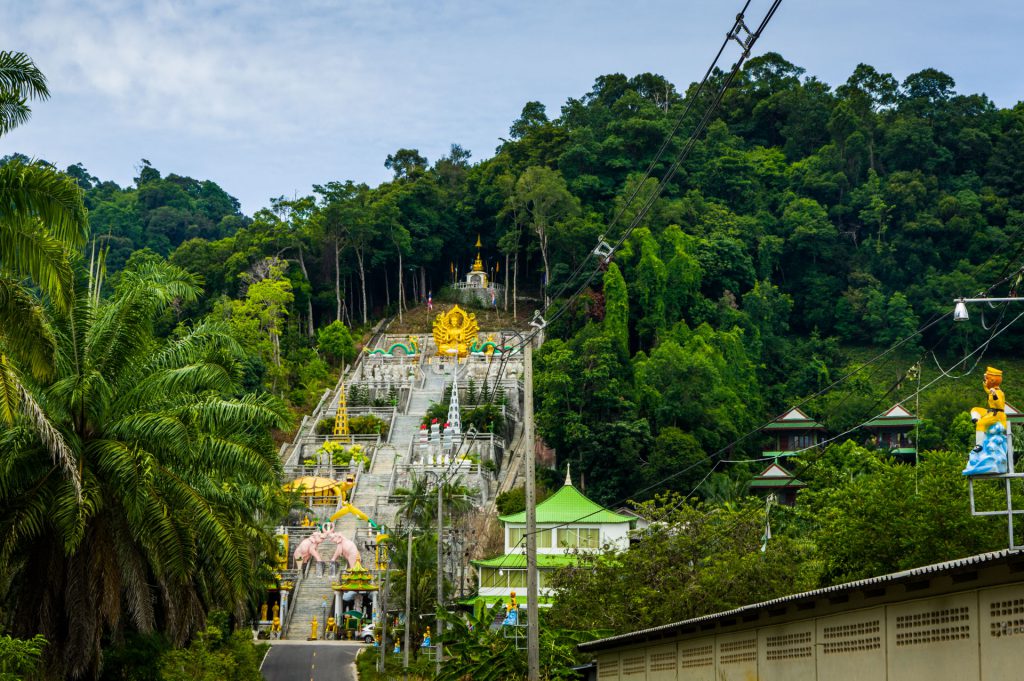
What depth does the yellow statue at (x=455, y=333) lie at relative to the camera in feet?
254

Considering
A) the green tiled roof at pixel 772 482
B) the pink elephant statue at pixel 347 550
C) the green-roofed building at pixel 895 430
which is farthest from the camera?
the green-roofed building at pixel 895 430

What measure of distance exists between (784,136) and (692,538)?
73.0 meters

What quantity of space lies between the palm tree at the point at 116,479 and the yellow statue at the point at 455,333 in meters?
50.8

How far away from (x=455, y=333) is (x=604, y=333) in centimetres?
1003

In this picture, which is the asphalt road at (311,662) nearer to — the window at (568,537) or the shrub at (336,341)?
the window at (568,537)

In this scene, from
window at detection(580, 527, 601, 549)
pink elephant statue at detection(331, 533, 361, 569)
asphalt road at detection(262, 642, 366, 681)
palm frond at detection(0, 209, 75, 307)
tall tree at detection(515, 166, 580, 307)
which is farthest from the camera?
tall tree at detection(515, 166, 580, 307)

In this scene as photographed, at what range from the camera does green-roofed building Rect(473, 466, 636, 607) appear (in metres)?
51.6

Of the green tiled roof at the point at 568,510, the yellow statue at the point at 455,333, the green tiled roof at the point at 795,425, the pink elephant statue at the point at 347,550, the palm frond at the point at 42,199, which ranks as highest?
the yellow statue at the point at 455,333

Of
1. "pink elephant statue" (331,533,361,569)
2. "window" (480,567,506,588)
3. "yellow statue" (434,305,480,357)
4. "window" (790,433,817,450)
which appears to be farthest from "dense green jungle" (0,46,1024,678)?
"pink elephant statue" (331,533,361,569)

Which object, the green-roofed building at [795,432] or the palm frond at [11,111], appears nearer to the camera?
the palm frond at [11,111]

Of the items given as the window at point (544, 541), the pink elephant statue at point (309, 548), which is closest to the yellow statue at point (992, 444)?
the window at point (544, 541)

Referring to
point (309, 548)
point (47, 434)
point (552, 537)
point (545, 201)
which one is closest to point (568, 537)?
point (552, 537)

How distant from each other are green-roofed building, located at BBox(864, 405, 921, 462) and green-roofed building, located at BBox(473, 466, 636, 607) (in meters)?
18.1

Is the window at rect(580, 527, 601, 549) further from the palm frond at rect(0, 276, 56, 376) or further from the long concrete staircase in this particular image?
the palm frond at rect(0, 276, 56, 376)
